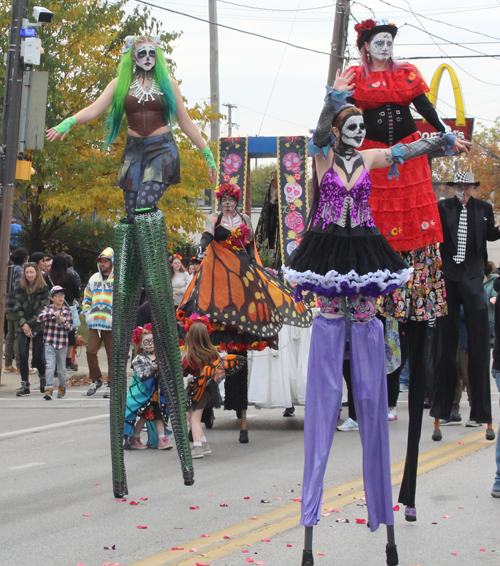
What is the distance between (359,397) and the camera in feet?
13.5

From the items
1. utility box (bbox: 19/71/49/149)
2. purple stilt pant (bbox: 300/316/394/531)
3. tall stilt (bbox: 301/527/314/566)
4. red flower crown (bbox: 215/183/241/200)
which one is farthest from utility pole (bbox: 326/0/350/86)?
tall stilt (bbox: 301/527/314/566)

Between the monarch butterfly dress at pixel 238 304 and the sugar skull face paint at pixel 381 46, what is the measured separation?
10.1ft

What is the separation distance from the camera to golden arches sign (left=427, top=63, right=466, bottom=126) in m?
4.99

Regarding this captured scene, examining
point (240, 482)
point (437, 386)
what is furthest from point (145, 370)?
point (437, 386)

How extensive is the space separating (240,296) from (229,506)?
2608mm

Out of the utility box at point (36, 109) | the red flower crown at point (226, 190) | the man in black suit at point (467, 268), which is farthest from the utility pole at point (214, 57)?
the man in black suit at point (467, 268)

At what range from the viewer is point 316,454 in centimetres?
401

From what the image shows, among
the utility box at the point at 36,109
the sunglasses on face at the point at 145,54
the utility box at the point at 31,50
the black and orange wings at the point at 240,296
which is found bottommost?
the black and orange wings at the point at 240,296

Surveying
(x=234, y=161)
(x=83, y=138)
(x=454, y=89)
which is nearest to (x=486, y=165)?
(x=83, y=138)

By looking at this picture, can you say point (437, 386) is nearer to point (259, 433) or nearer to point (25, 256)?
point (259, 433)

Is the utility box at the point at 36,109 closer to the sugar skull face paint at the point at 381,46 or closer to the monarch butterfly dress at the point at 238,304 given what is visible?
the monarch butterfly dress at the point at 238,304

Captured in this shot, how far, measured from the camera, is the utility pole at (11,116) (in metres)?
11.3

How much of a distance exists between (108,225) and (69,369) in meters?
14.9

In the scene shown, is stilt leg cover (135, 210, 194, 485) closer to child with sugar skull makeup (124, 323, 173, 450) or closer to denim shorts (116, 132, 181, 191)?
denim shorts (116, 132, 181, 191)
